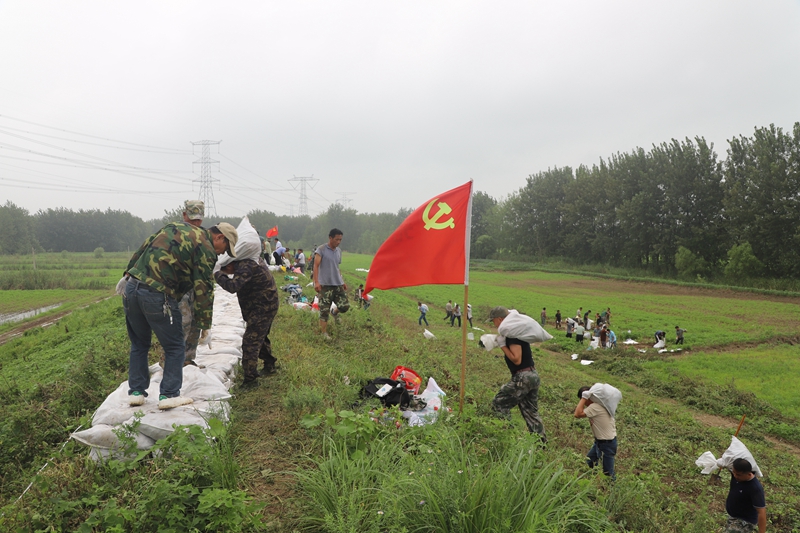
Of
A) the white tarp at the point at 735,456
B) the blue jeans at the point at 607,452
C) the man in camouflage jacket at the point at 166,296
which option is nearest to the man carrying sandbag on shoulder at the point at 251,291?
the man in camouflage jacket at the point at 166,296

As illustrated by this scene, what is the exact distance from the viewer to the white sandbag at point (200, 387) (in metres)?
4.15

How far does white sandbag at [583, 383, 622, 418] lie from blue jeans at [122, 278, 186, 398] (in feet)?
14.4

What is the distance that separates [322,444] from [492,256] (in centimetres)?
7545

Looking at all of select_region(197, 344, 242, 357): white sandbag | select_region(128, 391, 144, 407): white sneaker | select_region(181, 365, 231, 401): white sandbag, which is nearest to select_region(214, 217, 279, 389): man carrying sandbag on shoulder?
select_region(181, 365, 231, 401): white sandbag

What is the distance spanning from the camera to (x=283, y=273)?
18.9 metres

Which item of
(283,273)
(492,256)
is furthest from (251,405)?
(492,256)

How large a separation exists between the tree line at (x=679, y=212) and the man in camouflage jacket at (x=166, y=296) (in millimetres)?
45112

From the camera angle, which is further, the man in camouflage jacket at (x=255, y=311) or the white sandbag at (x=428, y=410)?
the man in camouflage jacket at (x=255, y=311)

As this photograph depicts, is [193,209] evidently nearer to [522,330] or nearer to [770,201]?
[522,330]

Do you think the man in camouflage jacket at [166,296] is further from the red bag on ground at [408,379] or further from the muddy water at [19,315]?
the muddy water at [19,315]

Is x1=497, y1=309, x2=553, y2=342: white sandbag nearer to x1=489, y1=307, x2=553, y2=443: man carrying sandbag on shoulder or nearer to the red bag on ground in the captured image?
x1=489, y1=307, x2=553, y2=443: man carrying sandbag on shoulder

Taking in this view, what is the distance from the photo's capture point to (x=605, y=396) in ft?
16.6

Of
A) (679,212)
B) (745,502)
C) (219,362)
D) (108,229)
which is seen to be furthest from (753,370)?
(108,229)

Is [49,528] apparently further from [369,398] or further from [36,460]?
[369,398]
